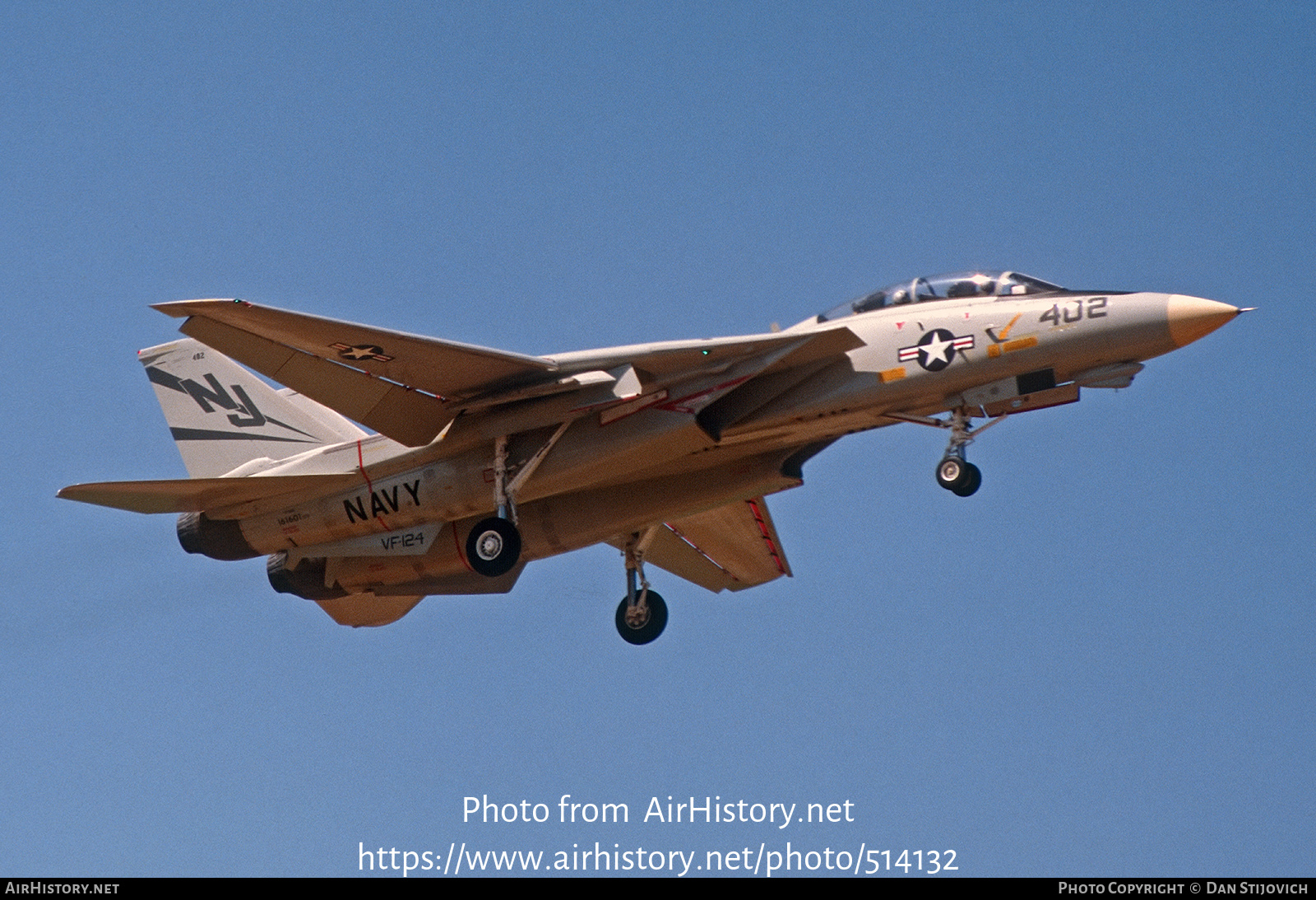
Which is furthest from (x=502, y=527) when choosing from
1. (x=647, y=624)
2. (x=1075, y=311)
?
(x=1075, y=311)

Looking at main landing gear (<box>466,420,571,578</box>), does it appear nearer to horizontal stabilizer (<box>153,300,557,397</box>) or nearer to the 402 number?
horizontal stabilizer (<box>153,300,557,397</box>)

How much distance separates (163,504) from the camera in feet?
69.5

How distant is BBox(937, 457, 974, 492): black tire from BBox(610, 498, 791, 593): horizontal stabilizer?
5107 millimetres

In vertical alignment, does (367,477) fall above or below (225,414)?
below

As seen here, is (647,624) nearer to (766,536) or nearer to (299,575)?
(766,536)

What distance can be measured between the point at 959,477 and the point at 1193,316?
2.98 m

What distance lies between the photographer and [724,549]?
24547 mm

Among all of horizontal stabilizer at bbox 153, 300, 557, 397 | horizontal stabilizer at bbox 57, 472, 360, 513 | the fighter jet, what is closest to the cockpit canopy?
the fighter jet

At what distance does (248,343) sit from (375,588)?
16.1 ft

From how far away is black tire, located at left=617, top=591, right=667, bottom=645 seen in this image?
2364 centimetres

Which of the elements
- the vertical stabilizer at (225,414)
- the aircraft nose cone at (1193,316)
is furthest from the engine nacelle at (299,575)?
the aircraft nose cone at (1193,316)

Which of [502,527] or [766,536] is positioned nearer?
[502,527]

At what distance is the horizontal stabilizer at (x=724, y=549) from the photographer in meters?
24.0

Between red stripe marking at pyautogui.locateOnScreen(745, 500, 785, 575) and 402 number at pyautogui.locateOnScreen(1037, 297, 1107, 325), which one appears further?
red stripe marking at pyautogui.locateOnScreen(745, 500, 785, 575)
